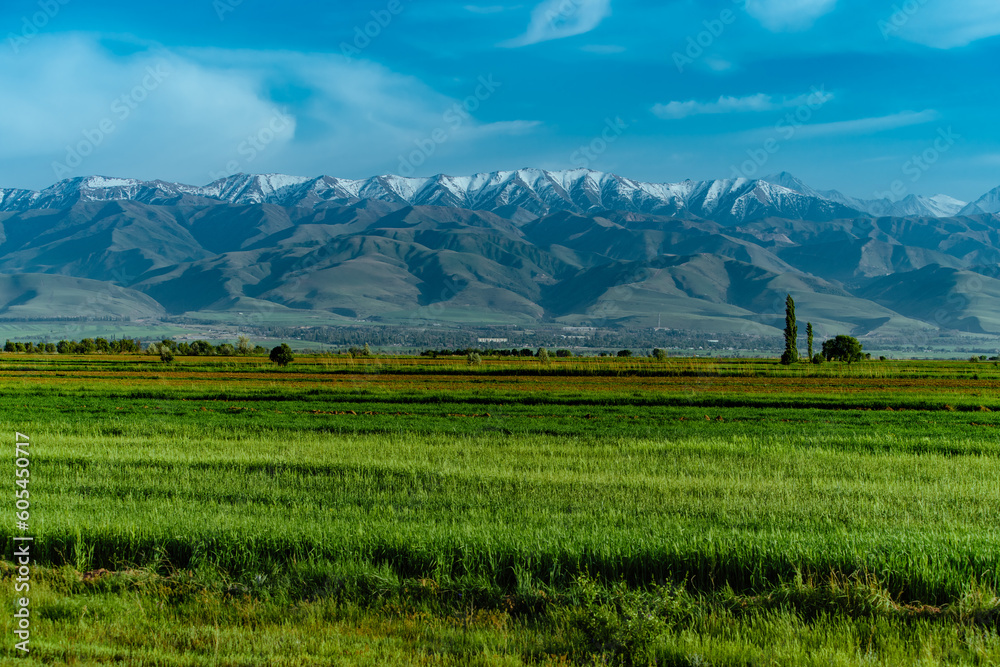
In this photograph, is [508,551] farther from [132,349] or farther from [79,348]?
[132,349]

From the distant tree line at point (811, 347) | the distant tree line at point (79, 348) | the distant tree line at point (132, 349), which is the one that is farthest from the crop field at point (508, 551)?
the distant tree line at point (79, 348)

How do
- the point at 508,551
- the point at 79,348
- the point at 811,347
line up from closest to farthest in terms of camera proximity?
the point at 508,551
the point at 811,347
the point at 79,348

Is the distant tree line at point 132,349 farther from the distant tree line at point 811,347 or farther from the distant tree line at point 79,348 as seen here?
the distant tree line at point 811,347

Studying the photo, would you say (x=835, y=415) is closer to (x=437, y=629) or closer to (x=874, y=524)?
(x=874, y=524)

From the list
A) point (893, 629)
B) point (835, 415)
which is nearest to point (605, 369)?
point (835, 415)

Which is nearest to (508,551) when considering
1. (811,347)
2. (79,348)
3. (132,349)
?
(811,347)

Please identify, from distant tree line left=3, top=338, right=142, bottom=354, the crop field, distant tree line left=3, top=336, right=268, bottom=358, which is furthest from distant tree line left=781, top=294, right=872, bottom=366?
distant tree line left=3, top=338, right=142, bottom=354

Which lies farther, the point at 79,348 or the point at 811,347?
the point at 79,348

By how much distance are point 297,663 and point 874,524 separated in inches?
367

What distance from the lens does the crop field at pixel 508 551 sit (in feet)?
24.7

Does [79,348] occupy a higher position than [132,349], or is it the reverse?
[79,348]

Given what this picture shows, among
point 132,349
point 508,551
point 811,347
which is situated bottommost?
point 132,349

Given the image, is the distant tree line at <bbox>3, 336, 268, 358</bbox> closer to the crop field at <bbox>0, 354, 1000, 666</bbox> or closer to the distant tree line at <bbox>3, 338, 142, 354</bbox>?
the distant tree line at <bbox>3, 338, 142, 354</bbox>

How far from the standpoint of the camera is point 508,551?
952 cm
